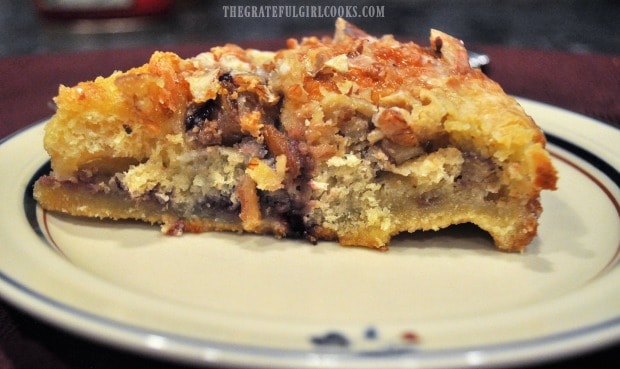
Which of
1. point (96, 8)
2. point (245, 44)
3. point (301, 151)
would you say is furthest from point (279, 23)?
point (301, 151)

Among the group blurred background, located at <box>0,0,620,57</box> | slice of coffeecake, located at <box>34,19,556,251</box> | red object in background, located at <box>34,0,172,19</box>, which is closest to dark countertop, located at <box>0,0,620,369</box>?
blurred background, located at <box>0,0,620,57</box>

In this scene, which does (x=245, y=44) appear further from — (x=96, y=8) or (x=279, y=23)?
(x=279, y=23)

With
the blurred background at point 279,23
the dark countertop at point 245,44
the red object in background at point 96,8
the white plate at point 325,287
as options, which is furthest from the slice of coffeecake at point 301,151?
the red object in background at point 96,8

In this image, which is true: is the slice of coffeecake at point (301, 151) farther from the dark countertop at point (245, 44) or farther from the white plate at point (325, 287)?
the dark countertop at point (245, 44)

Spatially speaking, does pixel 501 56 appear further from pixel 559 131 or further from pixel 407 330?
pixel 407 330

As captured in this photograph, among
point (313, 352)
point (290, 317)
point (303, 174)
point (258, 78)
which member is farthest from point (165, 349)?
point (258, 78)

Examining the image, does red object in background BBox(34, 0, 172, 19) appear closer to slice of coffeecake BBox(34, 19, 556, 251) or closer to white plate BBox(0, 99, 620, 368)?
white plate BBox(0, 99, 620, 368)

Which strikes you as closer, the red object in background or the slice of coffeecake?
the slice of coffeecake
